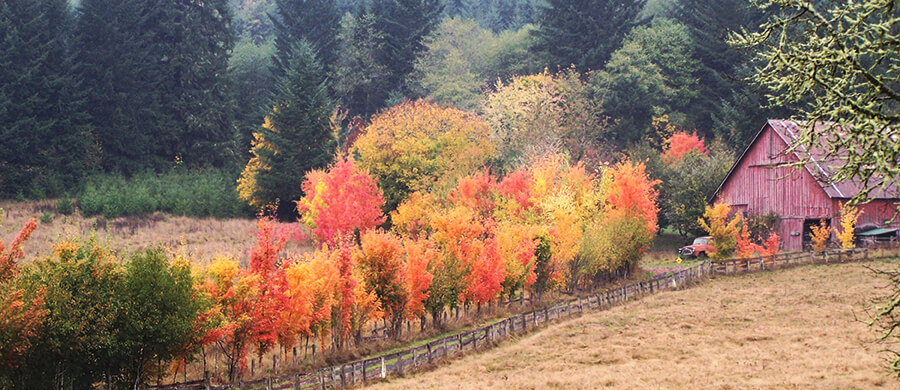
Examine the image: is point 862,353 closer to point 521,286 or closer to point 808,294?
point 808,294

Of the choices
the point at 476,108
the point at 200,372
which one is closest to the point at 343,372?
the point at 200,372

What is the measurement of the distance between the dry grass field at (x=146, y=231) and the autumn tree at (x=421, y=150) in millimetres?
9774

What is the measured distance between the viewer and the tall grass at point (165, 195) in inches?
2655

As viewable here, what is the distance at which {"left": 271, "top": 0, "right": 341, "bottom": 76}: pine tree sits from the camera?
96.9m

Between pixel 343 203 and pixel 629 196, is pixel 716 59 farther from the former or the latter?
pixel 343 203

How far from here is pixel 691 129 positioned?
87.7 metres

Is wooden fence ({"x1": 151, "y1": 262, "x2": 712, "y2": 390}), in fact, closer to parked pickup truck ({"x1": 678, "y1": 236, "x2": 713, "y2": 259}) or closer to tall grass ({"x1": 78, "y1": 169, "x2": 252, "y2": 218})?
parked pickup truck ({"x1": 678, "y1": 236, "x2": 713, "y2": 259})

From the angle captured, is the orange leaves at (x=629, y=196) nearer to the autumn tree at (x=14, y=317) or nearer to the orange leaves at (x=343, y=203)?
the orange leaves at (x=343, y=203)

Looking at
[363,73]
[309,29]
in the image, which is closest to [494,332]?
[363,73]

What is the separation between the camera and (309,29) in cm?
10012

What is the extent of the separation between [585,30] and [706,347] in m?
67.8

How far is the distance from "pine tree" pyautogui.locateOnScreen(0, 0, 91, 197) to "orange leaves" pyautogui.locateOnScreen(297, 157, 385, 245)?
73.6 feet

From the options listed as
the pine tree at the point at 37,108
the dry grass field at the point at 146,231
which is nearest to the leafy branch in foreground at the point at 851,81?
the dry grass field at the point at 146,231

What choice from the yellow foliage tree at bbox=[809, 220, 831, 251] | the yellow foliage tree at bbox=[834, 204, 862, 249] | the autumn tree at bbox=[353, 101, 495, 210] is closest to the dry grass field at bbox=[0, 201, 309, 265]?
the autumn tree at bbox=[353, 101, 495, 210]
